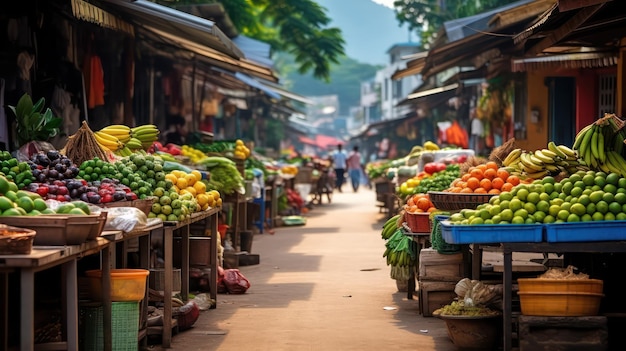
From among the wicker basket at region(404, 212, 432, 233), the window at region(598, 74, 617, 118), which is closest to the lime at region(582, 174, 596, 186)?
the wicker basket at region(404, 212, 432, 233)

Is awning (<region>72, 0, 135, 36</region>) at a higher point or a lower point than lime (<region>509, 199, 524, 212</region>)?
higher

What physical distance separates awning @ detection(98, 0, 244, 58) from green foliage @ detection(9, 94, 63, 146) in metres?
2.01

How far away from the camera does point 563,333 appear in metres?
7.75

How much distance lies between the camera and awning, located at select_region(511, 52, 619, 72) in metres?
14.6

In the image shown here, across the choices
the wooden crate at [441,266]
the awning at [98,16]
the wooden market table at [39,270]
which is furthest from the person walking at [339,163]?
the wooden market table at [39,270]

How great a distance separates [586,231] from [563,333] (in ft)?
2.40

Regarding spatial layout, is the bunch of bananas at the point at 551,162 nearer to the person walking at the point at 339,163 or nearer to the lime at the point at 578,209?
the lime at the point at 578,209

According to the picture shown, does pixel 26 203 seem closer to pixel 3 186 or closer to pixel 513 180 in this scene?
pixel 3 186

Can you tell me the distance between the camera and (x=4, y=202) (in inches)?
271

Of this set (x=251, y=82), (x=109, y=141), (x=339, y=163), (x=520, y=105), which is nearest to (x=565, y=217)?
(x=109, y=141)

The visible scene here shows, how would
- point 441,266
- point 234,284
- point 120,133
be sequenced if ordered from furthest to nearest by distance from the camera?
1. point 234,284
2. point 120,133
3. point 441,266

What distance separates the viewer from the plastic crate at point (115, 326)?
774 cm

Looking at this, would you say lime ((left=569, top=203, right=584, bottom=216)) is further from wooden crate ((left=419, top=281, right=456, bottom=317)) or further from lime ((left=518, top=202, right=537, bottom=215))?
wooden crate ((left=419, top=281, right=456, bottom=317))

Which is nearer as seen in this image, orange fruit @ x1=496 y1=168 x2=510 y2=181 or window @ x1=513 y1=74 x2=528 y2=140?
orange fruit @ x1=496 y1=168 x2=510 y2=181
